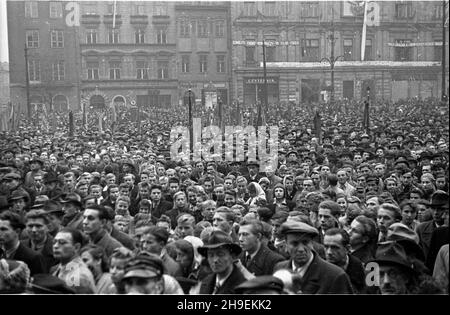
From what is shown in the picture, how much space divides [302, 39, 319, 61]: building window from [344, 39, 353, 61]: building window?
1802mm

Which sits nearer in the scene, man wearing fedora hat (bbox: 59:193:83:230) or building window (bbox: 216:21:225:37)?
man wearing fedora hat (bbox: 59:193:83:230)

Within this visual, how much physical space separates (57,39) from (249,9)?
595 inches

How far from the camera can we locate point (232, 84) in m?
43.9

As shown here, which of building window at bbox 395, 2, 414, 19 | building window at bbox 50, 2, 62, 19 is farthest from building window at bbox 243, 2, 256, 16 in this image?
building window at bbox 50, 2, 62, 19

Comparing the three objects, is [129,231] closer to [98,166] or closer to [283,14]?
[98,166]

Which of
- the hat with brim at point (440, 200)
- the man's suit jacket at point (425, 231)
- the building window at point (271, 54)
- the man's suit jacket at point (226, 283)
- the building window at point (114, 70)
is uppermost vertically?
the building window at point (271, 54)

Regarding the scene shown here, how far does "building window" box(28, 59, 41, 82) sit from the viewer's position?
1874 inches

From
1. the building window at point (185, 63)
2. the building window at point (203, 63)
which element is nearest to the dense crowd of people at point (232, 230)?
the building window at point (203, 63)

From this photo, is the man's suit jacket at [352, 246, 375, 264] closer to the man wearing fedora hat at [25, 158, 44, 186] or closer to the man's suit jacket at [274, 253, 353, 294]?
the man's suit jacket at [274, 253, 353, 294]

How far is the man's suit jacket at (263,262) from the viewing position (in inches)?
245

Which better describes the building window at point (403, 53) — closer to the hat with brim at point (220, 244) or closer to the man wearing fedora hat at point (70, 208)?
the man wearing fedora hat at point (70, 208)

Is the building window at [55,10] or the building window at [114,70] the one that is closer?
the building window at [55,10]

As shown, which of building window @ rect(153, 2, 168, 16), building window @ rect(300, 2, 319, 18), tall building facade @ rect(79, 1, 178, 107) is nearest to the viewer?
building window @ rect(300, 2, 319, 18)
